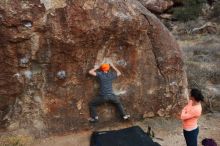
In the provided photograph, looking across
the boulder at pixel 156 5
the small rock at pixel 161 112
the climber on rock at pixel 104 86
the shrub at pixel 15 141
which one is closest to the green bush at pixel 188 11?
the boulder at pixel 156 5

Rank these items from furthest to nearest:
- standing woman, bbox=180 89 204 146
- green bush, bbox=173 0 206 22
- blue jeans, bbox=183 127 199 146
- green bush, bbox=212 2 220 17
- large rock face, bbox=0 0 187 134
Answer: green bush, bbox=212 2 220 17
green bush, bbox=173 0 206 22
large rock face, bbox=0 0 187 134
blue jeans, bbox=183 127 199 146
standing woman, bbox=180 89 204 146

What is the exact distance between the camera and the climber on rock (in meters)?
7.64

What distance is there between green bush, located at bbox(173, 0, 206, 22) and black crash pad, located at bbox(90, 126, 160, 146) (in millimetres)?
12226

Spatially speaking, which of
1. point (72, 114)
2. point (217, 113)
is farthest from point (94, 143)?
point (217, 113)

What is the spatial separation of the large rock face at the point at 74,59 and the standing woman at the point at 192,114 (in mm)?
1986

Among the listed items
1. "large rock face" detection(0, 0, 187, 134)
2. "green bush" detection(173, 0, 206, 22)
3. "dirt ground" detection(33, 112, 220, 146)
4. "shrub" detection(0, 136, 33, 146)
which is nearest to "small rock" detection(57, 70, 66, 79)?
"large rock face" detection(0, 0, 187, 134)

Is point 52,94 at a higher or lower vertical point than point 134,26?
lower

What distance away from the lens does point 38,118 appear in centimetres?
764

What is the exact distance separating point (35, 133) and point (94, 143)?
1.09 m

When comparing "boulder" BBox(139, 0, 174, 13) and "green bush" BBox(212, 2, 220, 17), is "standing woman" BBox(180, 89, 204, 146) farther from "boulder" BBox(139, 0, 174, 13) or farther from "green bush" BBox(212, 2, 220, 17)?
"green bush" BBox(212, 2, 220, 17)

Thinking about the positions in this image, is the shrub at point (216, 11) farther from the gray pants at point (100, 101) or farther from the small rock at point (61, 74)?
the small rock at point (61, 74)

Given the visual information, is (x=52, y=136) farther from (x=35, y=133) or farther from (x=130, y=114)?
(x=130, y=114)

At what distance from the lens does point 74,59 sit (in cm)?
757

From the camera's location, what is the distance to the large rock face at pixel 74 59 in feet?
23.7
